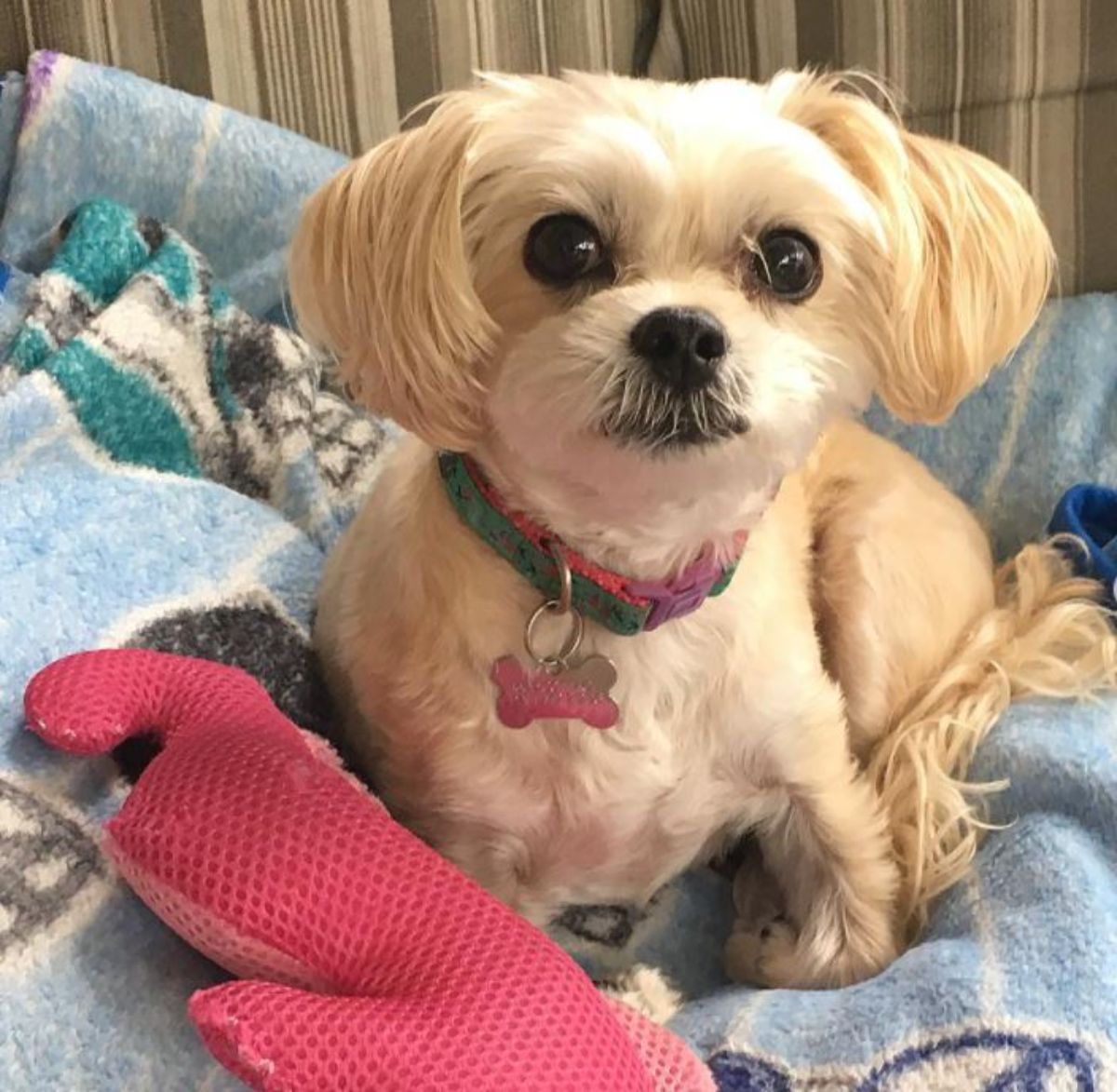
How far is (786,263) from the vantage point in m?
0.87

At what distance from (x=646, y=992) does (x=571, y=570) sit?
1.10 feet

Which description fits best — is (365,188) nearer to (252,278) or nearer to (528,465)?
(528,465)

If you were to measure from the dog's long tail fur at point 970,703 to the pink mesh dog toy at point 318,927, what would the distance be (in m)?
0.34

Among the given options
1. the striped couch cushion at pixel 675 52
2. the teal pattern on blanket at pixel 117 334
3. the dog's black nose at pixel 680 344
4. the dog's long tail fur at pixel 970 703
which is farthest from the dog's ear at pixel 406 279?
the striped couch cushion at pixel 675 52

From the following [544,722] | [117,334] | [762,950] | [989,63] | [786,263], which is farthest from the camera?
[989,63]

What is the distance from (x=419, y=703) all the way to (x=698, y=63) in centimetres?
93

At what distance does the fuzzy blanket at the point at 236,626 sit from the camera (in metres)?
0.80

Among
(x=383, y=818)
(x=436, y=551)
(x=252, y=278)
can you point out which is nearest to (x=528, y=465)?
(x=436, y=551)

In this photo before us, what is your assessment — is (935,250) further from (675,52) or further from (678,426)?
(675,52)

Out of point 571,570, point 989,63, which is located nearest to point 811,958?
point 571,570

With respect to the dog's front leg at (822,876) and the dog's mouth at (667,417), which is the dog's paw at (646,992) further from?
the dog's mouth at (667,417)

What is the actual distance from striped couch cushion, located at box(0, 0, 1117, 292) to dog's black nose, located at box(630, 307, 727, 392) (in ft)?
2.93

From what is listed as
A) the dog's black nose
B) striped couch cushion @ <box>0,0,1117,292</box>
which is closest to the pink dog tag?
the dog's black nose

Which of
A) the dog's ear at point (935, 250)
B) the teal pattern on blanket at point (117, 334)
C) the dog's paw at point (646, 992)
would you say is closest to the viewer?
the dog's ear at point (935, 250)
